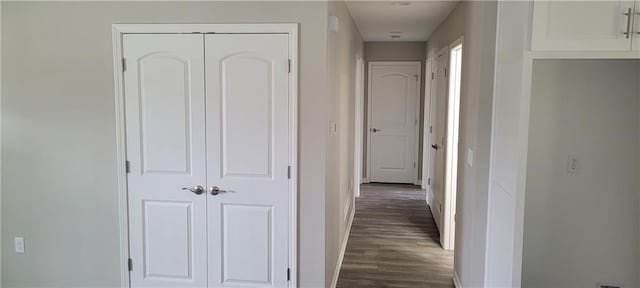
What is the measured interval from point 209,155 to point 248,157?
0.88 ft

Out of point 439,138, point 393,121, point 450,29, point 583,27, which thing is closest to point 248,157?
point 583,27

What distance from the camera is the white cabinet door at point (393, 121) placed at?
697cm

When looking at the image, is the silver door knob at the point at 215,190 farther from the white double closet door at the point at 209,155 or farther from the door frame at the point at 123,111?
the door frame at the point at 123,111

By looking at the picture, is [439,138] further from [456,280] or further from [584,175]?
[584,175]

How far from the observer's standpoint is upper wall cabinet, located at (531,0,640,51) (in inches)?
72.0

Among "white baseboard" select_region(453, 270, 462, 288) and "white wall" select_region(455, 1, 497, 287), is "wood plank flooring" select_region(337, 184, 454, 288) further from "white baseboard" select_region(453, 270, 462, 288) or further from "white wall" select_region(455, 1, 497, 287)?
"white wall" select_region(455, 1, 497, 287)

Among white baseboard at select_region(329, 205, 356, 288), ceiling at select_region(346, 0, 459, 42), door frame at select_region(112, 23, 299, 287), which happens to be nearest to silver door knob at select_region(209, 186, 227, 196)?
door frame at select_region(112, 23, 299, 287)

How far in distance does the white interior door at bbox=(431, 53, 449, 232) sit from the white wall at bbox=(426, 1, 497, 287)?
907 millimetres

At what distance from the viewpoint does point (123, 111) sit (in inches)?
114

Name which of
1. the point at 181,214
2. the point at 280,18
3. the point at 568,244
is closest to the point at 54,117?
the point at 181,214

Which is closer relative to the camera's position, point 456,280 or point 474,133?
point 474,133

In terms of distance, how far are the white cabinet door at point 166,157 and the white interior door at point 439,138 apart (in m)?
2.55

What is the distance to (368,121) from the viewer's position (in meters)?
7.13

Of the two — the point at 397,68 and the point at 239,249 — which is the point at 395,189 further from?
the point at 239,249
